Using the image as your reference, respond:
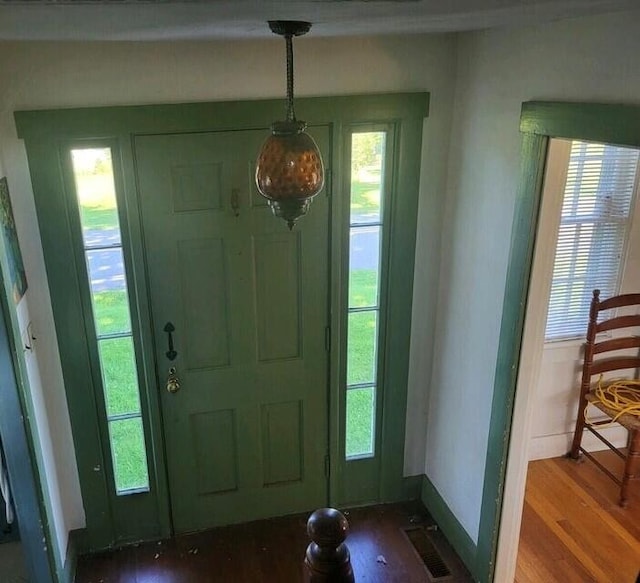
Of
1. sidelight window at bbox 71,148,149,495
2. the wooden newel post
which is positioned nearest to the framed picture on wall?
sidelight window at bbox 71,148,149,495

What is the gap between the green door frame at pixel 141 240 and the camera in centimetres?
231

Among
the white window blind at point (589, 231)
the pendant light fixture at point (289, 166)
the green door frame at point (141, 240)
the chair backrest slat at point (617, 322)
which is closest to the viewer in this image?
the pendant light fixture at point (289, 166)

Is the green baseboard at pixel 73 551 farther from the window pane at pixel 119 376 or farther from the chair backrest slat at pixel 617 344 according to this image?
the chair backrest slat at pixel 617 344

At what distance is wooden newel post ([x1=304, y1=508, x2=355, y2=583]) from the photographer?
3.13 feet

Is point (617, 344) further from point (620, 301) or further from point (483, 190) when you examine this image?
point (483, 190)

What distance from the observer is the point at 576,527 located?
3.11 m

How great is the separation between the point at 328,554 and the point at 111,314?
188 cm

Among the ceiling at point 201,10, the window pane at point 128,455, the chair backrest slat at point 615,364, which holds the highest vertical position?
the ceiling at point 201,10

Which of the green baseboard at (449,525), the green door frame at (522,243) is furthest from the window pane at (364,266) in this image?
the green baseboard at (449,525)

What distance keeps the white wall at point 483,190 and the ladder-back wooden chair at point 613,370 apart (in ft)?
3.03

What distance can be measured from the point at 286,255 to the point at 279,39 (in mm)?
848

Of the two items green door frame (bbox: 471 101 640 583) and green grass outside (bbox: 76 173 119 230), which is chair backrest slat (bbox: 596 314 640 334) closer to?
green door frame (bbox: 471 101 640 583)

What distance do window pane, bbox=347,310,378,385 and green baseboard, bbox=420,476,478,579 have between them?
0.67m

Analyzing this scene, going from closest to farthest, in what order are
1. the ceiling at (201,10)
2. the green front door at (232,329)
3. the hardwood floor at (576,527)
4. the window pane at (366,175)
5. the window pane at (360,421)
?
the ceiling at (201,10), the green front door at (232,329), the window pane at (366,175), the hardwood floor at (576,527), the window pane at (360,421)
